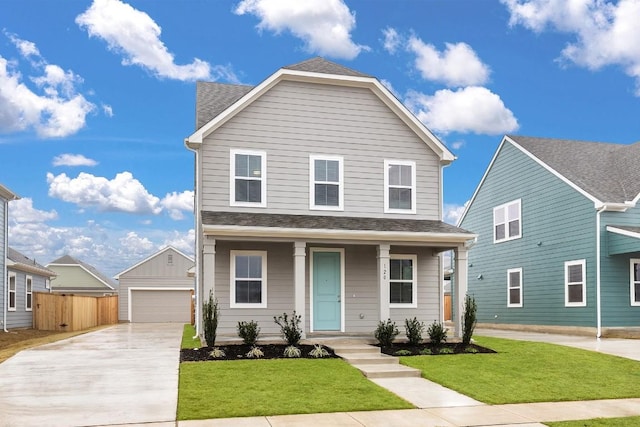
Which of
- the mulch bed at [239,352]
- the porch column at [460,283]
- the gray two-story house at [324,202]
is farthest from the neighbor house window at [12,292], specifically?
the porch column at [460,283]

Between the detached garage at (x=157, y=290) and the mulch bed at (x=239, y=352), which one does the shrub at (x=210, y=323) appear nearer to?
the mulch bed at (x=239, y=352)

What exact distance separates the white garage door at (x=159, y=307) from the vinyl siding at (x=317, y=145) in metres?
21.9

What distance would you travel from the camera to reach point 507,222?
2522 centimetres

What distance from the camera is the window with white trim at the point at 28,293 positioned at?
28.7m

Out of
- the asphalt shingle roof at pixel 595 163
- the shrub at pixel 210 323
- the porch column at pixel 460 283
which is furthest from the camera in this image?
the asphalt shingle roof at pixel 595 163

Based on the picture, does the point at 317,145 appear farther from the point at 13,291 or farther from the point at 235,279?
the point at 13,291

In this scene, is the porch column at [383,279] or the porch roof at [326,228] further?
the porch column at [383,279]

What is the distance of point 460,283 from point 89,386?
9.70 metres

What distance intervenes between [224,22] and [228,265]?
746cm

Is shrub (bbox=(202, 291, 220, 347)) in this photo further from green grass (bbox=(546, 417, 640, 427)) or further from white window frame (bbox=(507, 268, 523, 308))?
white window frame (bbox=(507, 268, 523, 308))

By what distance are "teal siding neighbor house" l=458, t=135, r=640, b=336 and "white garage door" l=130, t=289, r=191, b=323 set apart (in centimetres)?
1763

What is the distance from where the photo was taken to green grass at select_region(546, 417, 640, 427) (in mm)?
8172

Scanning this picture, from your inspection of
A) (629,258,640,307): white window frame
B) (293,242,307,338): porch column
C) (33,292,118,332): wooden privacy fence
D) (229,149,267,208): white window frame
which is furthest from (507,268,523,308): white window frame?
(33,292,118,332): wooden privacy fence

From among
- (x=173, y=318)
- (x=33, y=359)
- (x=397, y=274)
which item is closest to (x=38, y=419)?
(x=33, y=359)
